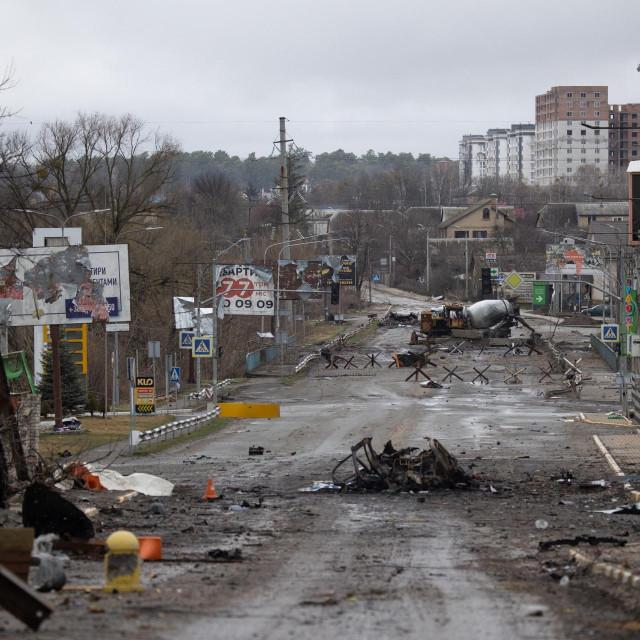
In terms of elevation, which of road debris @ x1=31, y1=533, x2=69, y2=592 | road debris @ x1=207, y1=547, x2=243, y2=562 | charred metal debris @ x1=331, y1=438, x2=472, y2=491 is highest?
road debris @ x1=31, y1=533, x2=69, y2=592

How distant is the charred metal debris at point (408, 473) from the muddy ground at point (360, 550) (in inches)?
18.7

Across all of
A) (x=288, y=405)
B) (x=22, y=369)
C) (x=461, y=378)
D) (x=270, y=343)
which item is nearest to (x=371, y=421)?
(x=288, y=405)

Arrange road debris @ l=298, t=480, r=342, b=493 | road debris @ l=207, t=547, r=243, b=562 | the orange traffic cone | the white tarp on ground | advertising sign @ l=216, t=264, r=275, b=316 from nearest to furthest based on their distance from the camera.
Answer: road debris @ l=207, t=547, r=243, b=562 < the orange traffic cone < the white tarp on ground < road debris @ l=298, t=480, r=342, b=493 < advertising sign @ l=216, t=264, r=275, b=316

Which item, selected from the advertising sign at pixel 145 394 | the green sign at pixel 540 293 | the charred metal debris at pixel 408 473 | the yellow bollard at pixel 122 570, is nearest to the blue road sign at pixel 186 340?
the advertising sign at pixel 145 394

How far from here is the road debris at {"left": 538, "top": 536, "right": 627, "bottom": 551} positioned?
1559 cm

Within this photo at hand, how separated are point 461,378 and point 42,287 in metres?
33.5

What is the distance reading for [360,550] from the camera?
51.2 ft

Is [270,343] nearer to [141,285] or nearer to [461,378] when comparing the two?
[141,285]

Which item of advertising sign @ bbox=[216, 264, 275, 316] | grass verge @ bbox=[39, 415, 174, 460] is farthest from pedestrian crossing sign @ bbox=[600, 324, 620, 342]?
grass verge @ bbox=[39, 415, 174, 460]

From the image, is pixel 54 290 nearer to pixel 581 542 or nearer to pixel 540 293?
pixel 581 542

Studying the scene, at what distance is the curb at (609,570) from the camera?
12.3 metres

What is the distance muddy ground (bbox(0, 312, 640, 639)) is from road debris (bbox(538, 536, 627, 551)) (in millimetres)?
188

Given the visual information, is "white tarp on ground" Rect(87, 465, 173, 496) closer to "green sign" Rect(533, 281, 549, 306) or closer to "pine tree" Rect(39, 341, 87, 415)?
"pine tree" Rect(39, 341, 87, 415)

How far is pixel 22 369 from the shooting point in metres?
30.7
